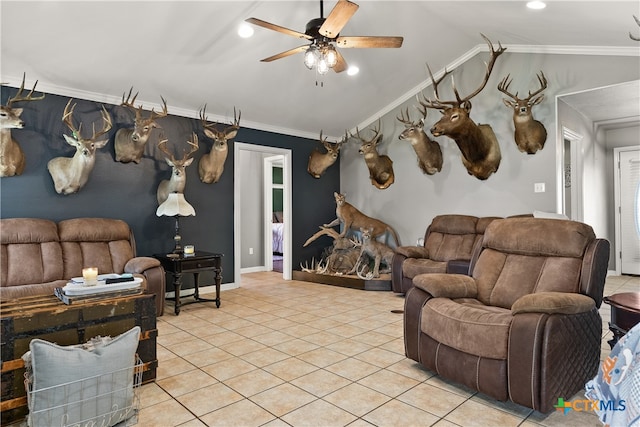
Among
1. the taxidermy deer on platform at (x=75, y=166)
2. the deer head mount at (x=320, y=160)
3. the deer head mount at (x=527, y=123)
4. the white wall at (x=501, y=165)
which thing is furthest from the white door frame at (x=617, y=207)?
the taxidermy deer on platform at (x=75, y=166)

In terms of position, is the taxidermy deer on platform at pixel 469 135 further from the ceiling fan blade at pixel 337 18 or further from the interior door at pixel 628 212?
the interior door at pixel 628 212

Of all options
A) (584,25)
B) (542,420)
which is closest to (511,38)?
(584,25)

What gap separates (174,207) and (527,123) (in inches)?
175

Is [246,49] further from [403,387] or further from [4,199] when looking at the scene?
[403,387]

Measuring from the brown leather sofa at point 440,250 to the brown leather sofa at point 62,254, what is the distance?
294cm

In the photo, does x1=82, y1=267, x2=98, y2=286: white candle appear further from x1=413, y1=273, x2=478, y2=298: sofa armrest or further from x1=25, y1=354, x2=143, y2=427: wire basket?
x1=413, y1=273, x2=478, y2=298: sofa armrest

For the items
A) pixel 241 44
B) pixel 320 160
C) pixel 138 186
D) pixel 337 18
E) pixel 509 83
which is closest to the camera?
pixel 337 18

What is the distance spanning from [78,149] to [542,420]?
183 inches

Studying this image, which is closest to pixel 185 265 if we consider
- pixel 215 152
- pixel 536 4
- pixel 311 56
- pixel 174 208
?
pixel 174 208

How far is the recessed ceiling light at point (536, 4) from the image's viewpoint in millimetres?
3612

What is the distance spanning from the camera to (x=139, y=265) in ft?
13.3

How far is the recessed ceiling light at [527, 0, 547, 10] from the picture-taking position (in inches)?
142

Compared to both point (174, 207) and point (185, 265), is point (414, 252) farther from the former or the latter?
point (174, 207)
